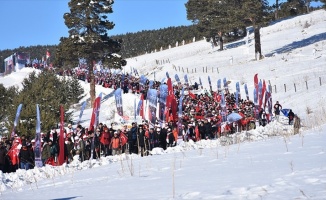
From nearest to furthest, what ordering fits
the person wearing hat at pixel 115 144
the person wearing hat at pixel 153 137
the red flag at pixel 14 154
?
the red flag at pixel 14 154 < the person wearing hat at pixel 115 144 < the person wearing hat at pixel 153 137

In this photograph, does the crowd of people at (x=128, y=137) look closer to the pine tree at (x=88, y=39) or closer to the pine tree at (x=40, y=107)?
the pine tree at (x=40, y=107)

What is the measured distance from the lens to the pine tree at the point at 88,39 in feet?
116

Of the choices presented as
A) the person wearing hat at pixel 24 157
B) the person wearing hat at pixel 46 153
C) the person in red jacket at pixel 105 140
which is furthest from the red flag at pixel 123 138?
the person wearing hat at pixel 24 157

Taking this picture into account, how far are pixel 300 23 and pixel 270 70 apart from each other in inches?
1018

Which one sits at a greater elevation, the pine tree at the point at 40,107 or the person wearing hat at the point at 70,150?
the pine tree at the point at 40,107

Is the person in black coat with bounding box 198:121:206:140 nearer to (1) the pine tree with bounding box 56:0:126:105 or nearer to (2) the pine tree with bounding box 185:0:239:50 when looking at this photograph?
(1) the pine tree with bounding box 56:0:126:105

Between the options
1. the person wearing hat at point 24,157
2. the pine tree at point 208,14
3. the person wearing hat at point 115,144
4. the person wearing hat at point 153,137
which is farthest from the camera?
the pine tree at point 208,14

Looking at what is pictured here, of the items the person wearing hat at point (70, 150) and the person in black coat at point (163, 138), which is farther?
the person in black coat at point (163, 138)

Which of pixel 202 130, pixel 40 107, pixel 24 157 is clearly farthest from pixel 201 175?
pixel 40 107

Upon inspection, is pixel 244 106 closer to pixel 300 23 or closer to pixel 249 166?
pixel 249 166

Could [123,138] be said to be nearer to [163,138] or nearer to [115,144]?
[115,144]

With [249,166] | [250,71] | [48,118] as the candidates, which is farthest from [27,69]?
[249,166]

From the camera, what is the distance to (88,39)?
115 ft

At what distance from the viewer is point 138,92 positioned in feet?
112
